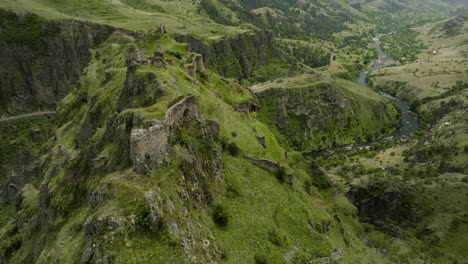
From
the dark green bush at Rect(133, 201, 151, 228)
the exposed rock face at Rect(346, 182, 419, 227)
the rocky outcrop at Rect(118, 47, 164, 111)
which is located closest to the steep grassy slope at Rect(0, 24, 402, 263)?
the dark green bush at Rect(133, 201, 151, 228)

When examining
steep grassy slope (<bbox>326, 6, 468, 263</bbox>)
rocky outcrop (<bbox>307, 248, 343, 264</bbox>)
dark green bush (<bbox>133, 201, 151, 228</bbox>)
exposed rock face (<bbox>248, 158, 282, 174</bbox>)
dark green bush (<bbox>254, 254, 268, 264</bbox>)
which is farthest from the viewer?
steep grassy slope (<bbox>326, 6, 468, 263</bbox>)

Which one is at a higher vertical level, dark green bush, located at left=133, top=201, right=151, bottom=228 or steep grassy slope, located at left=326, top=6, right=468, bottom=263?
dark green bush, located at left=133, top=201, right=151, bottom=228

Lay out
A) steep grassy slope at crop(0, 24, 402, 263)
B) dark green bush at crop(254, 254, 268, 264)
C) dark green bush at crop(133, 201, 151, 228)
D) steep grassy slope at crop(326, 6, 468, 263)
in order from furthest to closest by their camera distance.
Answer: steep grassy slope at crop(326, 6, 468, 263) → dark green bush at crop(254, 254, 268, 264) → steep grassy slope at crop(0, 24, 402, 263) → dark green bush at crop(133, 201, 151, 228)

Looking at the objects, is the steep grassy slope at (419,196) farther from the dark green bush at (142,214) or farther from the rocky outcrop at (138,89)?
the dark green bush at (142,214)

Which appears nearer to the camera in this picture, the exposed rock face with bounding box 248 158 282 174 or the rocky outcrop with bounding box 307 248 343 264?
the rocky outcrop with bounding box 307 248 343 264

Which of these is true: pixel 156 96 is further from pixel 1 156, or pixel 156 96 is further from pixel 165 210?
pixel 1 156

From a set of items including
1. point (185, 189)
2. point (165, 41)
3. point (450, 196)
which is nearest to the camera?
point (185, 189)

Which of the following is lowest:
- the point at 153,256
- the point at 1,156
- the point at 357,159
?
the point at 1,156

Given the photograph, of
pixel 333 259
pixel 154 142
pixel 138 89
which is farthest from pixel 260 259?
pixel 138 89

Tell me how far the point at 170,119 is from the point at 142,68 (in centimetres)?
3379

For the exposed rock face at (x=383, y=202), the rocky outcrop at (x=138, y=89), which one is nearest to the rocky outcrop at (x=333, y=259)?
the rocky outcrop at (x=138, y=89)

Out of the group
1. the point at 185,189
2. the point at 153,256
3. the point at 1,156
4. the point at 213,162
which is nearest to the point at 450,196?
the point at 213,162

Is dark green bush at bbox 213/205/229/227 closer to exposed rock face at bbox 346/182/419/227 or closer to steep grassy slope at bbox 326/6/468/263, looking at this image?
steep grassy slope at bbox 326/6/468/263

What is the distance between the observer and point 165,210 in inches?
1323
